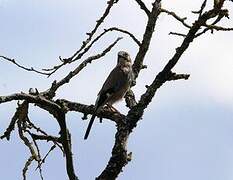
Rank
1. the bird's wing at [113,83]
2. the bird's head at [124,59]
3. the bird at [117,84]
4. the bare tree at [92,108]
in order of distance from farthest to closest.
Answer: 1. the bird's head at [124,59]
2. the bird's wing at [113,83]
3. the bird at [117,84]
4. the bare tree at [92,108]

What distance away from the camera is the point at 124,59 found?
10.2m

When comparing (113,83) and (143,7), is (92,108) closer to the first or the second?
(143,7)

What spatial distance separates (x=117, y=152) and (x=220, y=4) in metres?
1.55

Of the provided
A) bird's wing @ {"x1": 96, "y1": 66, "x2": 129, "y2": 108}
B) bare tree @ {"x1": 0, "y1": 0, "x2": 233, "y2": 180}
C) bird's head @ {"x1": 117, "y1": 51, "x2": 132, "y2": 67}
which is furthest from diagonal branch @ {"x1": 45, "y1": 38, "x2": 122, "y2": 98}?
bird's head @ {"x1": 117, "y1": 51, "x2": 132, "y2": 67}

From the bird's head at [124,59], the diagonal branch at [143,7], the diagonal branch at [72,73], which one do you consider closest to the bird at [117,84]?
the bird's head at [124,59]

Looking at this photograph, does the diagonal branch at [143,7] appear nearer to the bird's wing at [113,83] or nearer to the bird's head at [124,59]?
the bird's wing at [113,83]

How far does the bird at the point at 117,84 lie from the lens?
8156 mm

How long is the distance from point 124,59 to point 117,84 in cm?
117

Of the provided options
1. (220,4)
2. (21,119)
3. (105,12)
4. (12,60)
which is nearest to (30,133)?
(21,119)

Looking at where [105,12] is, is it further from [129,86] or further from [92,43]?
[129,86]

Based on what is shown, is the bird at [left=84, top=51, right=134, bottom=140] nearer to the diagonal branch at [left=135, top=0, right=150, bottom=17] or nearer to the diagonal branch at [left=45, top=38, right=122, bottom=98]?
the diagonal branch at [left=135, top=0, right=150, bottom=17]

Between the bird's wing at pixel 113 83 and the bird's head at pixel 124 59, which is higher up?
the bird's head at pixel 124 59

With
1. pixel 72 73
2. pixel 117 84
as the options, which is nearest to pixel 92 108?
pixel 72 73

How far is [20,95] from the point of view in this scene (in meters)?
4.86
